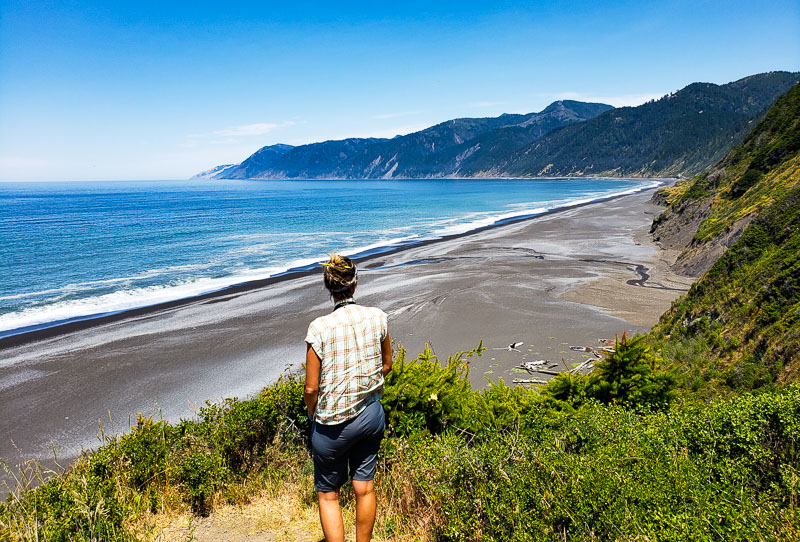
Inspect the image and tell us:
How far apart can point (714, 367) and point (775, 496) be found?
4728 millimetres

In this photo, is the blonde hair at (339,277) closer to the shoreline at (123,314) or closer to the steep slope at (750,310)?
the steep slope at (750,310)

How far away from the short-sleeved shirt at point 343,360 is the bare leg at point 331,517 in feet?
1.95

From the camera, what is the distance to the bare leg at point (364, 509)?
9.79 ft

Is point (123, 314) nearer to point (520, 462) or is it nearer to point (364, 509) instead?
point (364, 509)

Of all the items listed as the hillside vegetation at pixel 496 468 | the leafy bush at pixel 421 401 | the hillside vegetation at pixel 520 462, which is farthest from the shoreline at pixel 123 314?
the leafy bush at pixel 421 401

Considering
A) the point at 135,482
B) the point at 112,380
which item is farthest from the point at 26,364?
the point at 135,482

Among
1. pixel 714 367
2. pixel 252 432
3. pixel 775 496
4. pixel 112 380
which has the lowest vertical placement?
pixel 112 380

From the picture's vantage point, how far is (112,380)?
11.3m

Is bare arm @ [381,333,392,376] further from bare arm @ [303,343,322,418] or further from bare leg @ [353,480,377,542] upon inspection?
bare leg @ [353,480,377,542]

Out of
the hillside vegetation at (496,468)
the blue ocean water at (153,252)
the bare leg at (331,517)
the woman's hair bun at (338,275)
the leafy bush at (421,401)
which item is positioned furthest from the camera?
the blue ocean water at (153,252)

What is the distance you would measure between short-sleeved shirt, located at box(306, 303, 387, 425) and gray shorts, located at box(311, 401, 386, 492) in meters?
0.07

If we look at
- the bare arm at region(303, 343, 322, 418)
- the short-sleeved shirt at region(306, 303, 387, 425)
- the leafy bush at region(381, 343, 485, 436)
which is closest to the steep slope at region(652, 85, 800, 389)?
the leafy bush at region(381, 343, 485, 436)

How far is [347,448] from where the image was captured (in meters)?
2.84

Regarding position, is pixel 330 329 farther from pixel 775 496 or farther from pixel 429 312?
pixel 429 312
